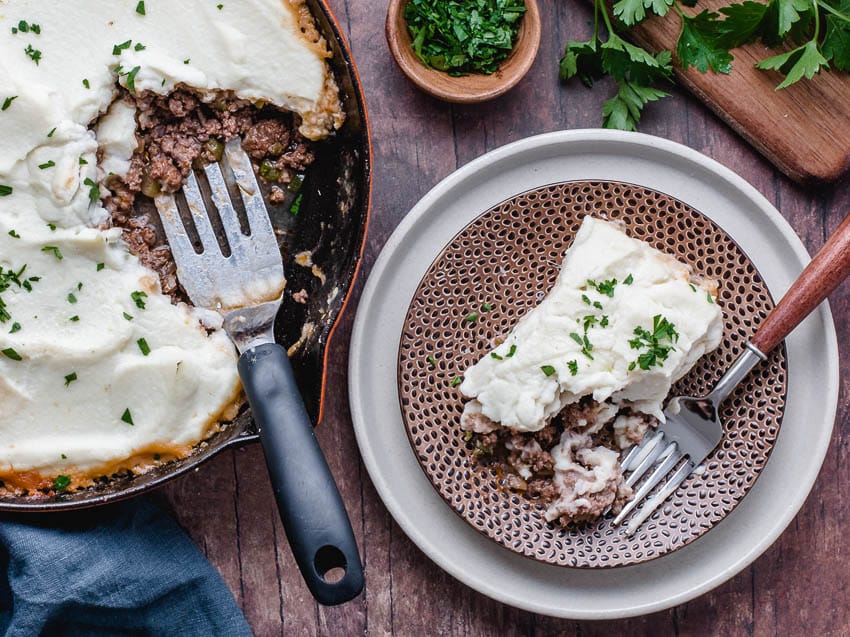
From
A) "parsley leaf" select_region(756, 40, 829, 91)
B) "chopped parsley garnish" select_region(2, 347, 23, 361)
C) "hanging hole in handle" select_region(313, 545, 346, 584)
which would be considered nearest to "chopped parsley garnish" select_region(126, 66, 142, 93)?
"chopped parsley garnish" select_region(2, 347, 23, 361)

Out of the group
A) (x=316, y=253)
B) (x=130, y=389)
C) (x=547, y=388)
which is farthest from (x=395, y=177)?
(x=130, y=389)

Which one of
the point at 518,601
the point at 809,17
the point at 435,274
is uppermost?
the point at 809,17

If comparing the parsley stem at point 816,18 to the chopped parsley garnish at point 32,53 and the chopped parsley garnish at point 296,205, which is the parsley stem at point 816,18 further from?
the chopped parsley garnish at point 32,53

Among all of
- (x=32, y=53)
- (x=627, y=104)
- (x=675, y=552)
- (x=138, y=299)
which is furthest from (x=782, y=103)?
(x=32, y=53)

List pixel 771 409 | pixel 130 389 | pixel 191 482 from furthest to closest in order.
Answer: pixel 191 482 < pixel 771 409 < pixel 130 389

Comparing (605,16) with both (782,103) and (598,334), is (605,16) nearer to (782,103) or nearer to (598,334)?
(782,103)

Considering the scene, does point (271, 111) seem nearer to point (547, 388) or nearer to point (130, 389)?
point (130, 389)
